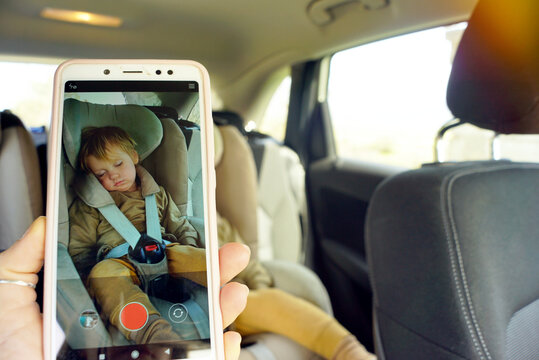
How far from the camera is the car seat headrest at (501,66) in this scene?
2.60 feet

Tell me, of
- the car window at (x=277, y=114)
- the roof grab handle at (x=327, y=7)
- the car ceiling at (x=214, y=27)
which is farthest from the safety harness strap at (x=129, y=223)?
the car window at (x=277, y=114)

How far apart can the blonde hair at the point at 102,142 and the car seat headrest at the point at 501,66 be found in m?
0.66

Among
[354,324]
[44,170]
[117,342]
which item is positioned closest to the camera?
[117,342]

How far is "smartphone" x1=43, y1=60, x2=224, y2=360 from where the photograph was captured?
573 mm

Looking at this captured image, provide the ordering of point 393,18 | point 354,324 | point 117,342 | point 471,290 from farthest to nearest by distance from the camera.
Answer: point 354,324 < point 393,18 < point 471,290 < point 117,342

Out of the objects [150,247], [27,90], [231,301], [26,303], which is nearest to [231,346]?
[231,301]

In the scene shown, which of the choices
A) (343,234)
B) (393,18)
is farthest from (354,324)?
(393,18)

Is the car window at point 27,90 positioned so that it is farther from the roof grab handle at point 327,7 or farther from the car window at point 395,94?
the car window at point 395,94

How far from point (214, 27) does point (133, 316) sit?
41.2 inches

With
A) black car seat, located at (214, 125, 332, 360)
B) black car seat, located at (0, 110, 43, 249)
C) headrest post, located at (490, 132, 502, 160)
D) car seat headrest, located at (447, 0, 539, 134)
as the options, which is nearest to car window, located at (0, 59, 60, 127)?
black car seat, located at (0, 110, 43, 249)

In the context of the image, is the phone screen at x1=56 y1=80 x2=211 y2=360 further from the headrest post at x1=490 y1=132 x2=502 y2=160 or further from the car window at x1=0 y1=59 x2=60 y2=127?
the headrest post at x1=490 y1=132 x2=502 y2=160

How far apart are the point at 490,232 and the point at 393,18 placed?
0.75 metres

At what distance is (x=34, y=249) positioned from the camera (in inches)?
22.7

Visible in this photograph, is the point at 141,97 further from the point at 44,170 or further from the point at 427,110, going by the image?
the point at 427,110
